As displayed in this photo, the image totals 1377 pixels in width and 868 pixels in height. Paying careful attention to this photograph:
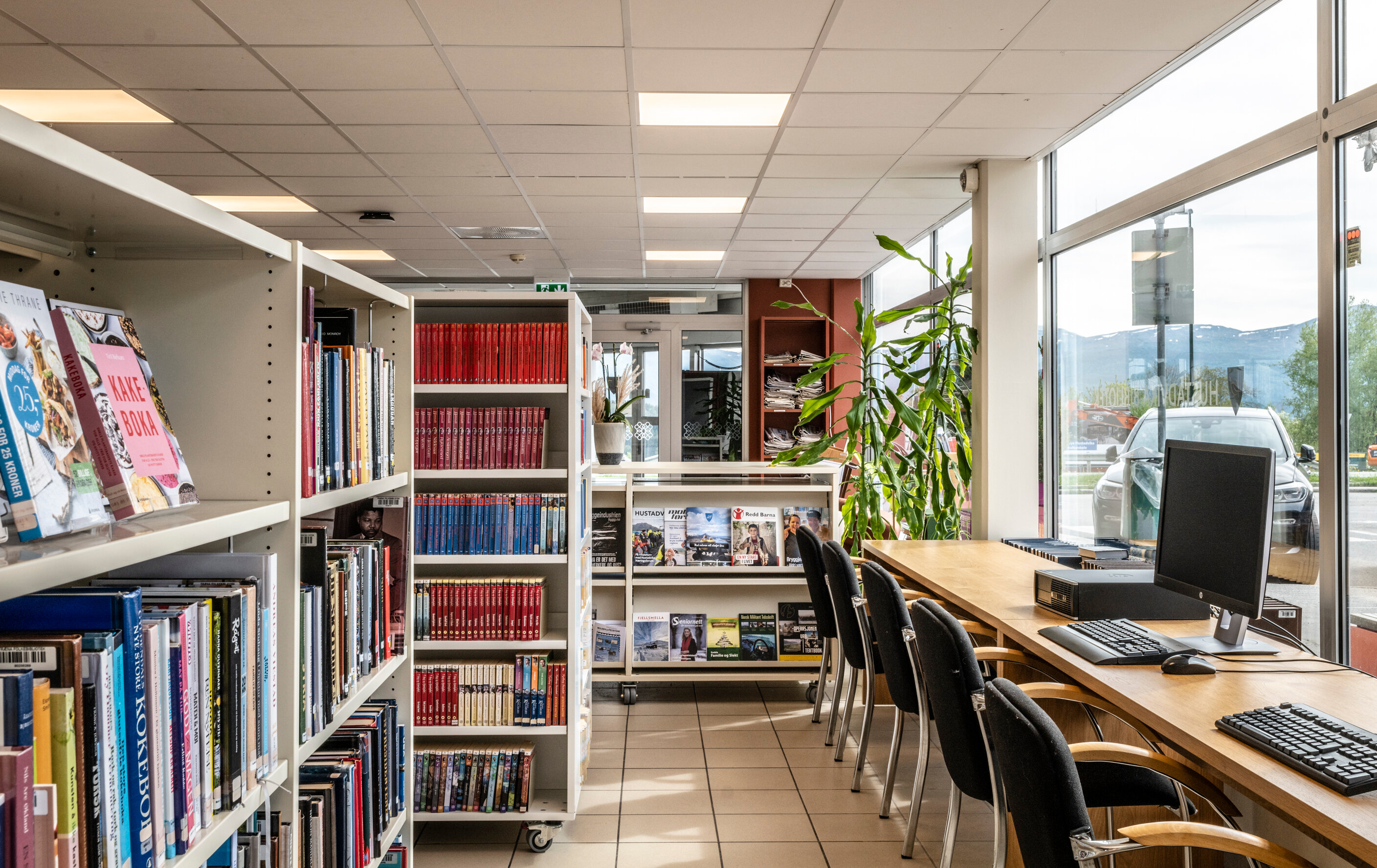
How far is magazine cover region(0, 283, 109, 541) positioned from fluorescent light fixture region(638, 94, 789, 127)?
117 inches

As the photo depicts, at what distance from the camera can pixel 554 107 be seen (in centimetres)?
368

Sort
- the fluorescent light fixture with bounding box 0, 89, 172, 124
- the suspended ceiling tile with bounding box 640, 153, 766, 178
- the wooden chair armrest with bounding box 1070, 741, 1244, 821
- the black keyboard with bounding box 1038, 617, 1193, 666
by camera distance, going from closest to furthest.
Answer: the wooden chair armrest with bounding box 1070, 741, 1244, 821
the black keyboard with bounding box 1038, 617, 1193, 666
the fluorescent light fixture with bounding box 0, 89, 172, 124
the suspended ceiling tile with bounding box 640, 153, 766, 178

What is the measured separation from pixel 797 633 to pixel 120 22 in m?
3.88

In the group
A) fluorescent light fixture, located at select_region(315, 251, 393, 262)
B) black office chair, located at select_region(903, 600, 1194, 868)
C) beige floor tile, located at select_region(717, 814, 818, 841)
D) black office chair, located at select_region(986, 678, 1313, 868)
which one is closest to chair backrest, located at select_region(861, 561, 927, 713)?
black office chair, located at select_region(903, 600, 1194, 868)

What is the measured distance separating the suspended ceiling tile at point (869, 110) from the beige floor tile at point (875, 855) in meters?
2.86

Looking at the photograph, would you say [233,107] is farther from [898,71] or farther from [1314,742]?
[1314,742]

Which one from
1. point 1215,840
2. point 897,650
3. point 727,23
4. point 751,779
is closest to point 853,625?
point 897,650

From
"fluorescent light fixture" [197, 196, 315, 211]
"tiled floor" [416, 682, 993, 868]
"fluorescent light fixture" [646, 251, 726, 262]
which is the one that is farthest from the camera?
"fluorescent light fixture" [646, 251, 726, 262]

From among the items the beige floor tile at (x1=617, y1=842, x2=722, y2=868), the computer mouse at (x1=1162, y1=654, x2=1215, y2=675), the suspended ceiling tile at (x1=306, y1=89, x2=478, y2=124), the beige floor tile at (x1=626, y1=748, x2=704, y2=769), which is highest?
the suspended ceiling tile at (x1=306, y1=89, x2=478, y2=124)

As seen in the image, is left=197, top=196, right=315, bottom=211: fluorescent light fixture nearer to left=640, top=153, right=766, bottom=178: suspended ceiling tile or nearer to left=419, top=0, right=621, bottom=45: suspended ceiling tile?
left=640, top=153, right=766, bottom=178: suspended ceiling tile

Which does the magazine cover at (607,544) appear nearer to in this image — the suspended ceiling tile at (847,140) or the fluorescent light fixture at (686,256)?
the suspended ceiling tile at (847,140)

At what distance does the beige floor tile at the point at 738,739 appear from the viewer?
3.95 m

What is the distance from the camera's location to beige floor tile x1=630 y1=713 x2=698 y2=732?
4188 mm

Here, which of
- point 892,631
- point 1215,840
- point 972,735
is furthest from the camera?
point 892,631
